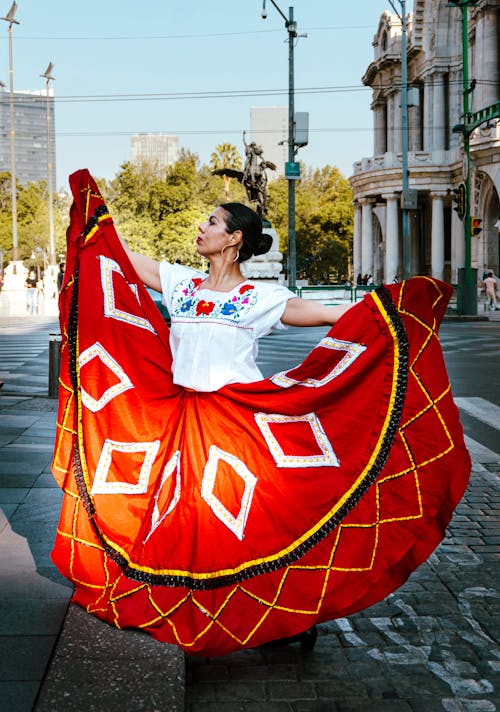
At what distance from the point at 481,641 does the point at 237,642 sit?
1139 mm

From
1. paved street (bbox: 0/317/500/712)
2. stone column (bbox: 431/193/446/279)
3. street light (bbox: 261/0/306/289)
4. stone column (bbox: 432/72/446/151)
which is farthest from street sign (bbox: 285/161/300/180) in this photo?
stone column (bbox: 432/72/446/151)

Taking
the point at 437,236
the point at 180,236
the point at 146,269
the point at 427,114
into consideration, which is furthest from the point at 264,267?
the point at 180,236

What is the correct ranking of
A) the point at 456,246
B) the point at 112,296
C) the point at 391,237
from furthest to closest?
1. the point at 391,237
2. the point at 456,246
3. the point at 112,296

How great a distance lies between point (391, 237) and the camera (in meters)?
64.2

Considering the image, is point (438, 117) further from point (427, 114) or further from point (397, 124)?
point (397, 124)

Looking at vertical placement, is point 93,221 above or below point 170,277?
above

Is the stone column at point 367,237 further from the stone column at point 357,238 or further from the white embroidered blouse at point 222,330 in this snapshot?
the white embroidered blouse at point 222,330

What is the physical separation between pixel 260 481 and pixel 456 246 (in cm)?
5613

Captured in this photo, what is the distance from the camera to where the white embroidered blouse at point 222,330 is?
3.96 metres

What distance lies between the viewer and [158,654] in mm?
3555

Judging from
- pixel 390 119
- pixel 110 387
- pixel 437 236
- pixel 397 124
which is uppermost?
pixel 390 119

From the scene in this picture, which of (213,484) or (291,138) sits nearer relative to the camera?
(213,484)

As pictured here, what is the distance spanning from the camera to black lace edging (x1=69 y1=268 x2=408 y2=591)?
364cm

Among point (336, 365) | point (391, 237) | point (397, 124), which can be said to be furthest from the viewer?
point (397, 124)
